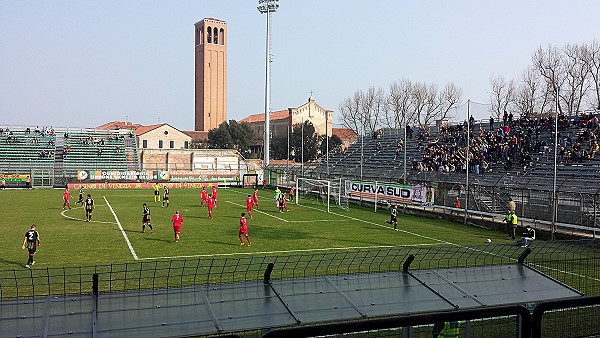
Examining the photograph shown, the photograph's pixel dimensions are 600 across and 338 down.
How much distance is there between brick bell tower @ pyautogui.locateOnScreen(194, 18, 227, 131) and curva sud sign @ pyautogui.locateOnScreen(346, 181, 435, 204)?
9445 cm

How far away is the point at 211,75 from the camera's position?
136125 millimetres

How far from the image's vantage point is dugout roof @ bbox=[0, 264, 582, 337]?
24.4 ft

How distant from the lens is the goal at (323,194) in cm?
4385

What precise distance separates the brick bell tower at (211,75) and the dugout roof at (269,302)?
5022 inches

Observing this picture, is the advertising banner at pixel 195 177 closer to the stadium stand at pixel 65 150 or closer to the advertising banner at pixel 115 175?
the advertising banner at pixel 115 175

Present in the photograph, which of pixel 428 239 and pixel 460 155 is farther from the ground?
pixel 460 155

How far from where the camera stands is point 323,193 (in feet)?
154

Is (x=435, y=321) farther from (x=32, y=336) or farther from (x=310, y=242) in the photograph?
(x=310, y=242)

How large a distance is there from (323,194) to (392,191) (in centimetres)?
884

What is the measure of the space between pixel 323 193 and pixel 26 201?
80.2ft

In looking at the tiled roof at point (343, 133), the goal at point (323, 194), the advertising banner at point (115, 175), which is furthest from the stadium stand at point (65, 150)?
the tiled roof at point (343, 133)

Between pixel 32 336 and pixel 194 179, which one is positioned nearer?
pixel 32 336

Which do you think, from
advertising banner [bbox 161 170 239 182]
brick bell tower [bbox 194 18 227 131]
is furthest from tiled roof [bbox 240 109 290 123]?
advertising banner [bbox 161 170 239 182]

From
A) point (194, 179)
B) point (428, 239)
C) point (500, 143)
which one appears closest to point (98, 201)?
point (194, 179)
